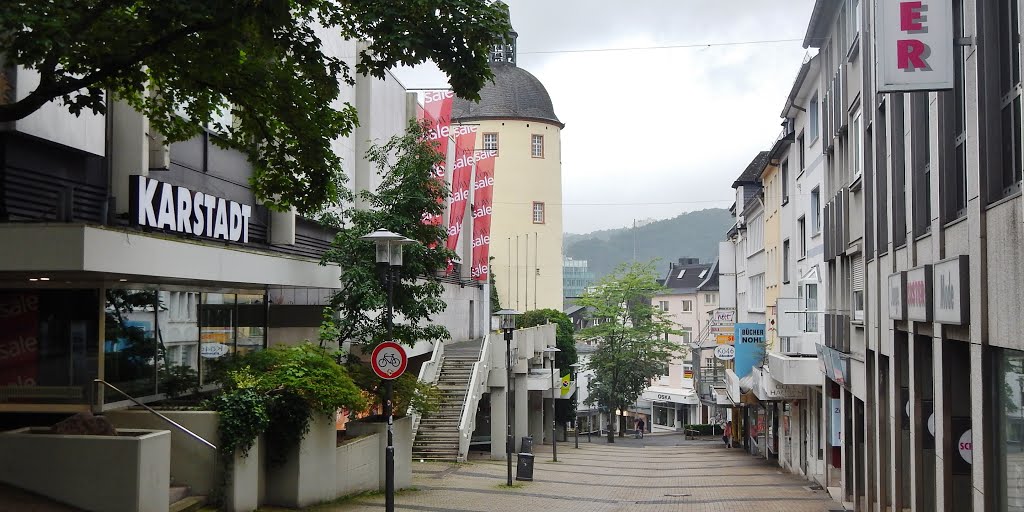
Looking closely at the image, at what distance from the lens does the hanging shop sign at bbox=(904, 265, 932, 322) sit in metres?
13.4

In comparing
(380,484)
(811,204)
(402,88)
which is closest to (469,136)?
(402,88)

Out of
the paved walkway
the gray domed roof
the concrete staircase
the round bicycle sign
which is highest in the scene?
the gray domed roof

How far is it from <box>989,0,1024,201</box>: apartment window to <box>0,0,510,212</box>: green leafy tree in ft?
16.9

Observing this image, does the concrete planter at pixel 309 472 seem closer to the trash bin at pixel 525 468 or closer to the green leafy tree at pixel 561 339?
the trash bin at pixel 525 468

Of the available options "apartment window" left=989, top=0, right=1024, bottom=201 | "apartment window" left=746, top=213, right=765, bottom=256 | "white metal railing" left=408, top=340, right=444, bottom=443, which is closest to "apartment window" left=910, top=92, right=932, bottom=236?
"apartment window" left=989, top=0, right=1024, bottom=201

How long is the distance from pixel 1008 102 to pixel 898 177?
709cm

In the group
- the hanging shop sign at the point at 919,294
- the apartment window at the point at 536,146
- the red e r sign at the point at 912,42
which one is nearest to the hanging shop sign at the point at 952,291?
the hanging shop sign at the point at 919,294

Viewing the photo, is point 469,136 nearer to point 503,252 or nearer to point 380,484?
point 380,484

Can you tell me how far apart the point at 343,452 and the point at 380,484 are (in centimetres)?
243

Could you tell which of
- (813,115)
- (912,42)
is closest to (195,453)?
(912,42)

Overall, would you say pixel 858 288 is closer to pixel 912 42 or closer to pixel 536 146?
pixel 912 42

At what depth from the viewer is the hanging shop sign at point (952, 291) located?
37.2 ft

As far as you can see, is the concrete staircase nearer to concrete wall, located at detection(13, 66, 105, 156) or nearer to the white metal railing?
the white metal railing

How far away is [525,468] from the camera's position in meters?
27.1
